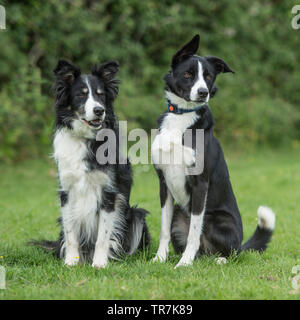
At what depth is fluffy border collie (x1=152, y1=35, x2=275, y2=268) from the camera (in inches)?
155

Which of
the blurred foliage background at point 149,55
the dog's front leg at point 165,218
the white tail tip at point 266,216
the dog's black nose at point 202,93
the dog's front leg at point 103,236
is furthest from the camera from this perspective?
the blurred foliage background at point 149,55

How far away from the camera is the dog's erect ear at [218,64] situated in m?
4.07

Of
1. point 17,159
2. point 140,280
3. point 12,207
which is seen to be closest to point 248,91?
point 17,159

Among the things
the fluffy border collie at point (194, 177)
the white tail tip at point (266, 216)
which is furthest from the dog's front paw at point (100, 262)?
the white tail tip at point (266, 216)

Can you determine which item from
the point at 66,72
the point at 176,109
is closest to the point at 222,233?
the point at 176,109

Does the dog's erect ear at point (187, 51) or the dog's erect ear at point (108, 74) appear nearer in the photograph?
the dog's erect ear at point (187, 51)

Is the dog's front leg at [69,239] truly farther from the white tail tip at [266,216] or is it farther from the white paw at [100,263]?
the white tail tip at [266,216]

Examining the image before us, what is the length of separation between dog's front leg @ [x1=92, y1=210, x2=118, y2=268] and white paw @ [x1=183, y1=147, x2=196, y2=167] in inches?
33.3

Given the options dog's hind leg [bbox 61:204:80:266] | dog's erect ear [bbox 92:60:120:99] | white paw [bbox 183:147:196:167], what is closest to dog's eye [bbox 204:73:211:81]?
white paw [bbox 183:147:196:167]

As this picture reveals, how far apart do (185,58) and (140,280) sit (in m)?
1.92

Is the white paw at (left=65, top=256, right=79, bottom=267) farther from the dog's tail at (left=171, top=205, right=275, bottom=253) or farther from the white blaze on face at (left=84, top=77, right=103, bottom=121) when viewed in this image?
the white blaze on face at (left=84, top=77, right=103, bottom=121)

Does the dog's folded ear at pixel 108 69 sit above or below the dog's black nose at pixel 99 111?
above

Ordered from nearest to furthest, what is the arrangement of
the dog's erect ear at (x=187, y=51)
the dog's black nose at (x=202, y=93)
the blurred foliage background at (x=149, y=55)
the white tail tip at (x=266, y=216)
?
the dog's black nose at (x=202, y=93) → the dog's erect ear at (x=187, y=51) → the white tail tip at (x=266, y=216) → the blurred foliage background at (x=149, y=55)

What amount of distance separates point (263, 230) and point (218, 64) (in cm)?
173
